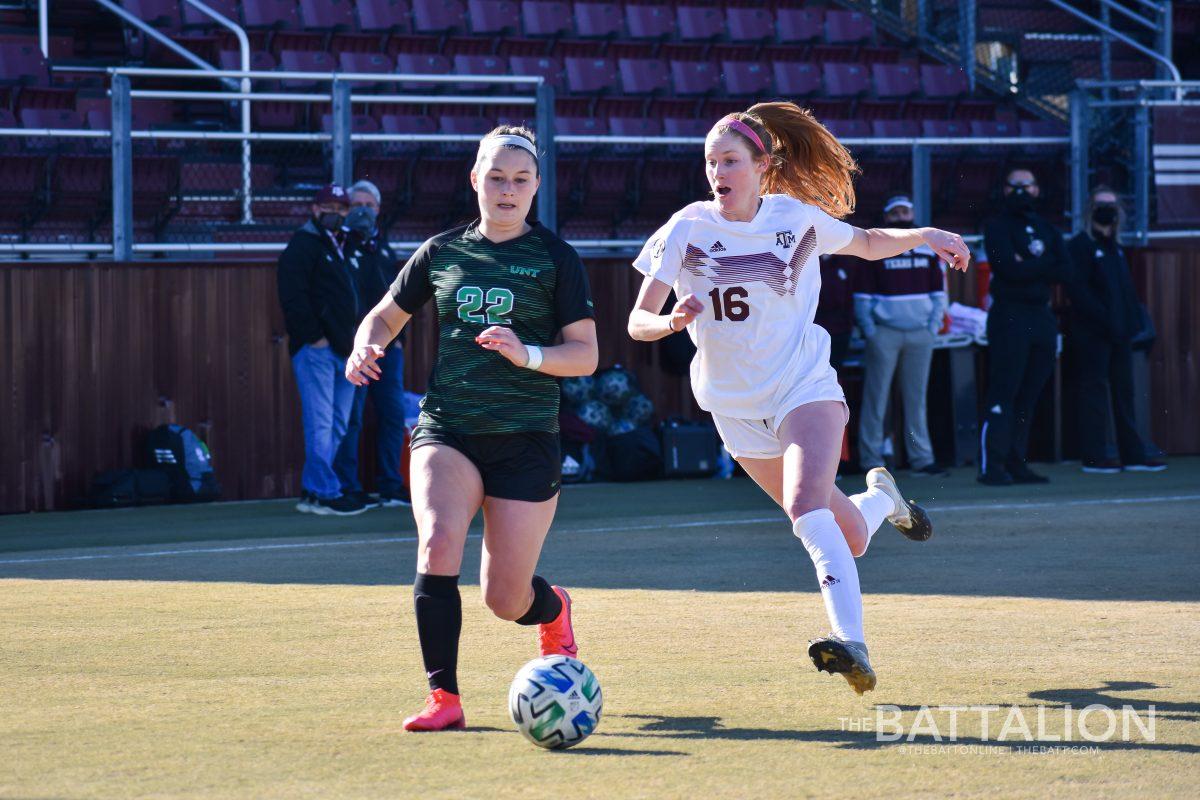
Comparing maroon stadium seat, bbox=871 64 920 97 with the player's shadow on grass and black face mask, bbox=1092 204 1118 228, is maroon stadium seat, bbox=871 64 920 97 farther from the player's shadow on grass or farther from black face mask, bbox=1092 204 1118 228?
the player's shadow on grass

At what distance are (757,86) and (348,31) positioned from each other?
519cm

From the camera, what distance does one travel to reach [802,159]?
279 inches

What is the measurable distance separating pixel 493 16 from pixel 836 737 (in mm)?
17712

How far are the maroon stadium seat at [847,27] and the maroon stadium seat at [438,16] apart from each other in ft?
16.9

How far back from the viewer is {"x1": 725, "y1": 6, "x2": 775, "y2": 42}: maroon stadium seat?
76.4 ft

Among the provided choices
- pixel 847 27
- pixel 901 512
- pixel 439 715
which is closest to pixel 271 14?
pixel 847 27

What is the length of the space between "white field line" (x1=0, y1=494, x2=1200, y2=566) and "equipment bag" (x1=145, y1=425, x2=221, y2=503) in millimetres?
2639

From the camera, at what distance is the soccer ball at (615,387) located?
15094 millimetres

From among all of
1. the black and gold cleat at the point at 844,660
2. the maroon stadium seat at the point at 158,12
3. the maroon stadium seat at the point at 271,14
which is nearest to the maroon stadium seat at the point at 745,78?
the maroon stadium seat at the point at 271,14

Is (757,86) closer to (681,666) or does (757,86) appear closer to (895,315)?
(895,315)

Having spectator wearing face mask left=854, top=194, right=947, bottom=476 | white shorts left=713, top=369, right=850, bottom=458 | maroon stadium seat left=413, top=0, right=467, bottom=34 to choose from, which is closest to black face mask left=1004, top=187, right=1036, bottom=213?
spectator wearing face mask left=854, top=194, right=947, bottom=476

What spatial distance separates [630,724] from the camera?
18.6ft

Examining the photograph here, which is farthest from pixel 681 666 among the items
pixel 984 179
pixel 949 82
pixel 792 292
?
pixel 949 82

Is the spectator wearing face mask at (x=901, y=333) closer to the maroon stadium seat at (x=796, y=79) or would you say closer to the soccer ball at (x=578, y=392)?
the soccer ball at (x=578, y=392)
